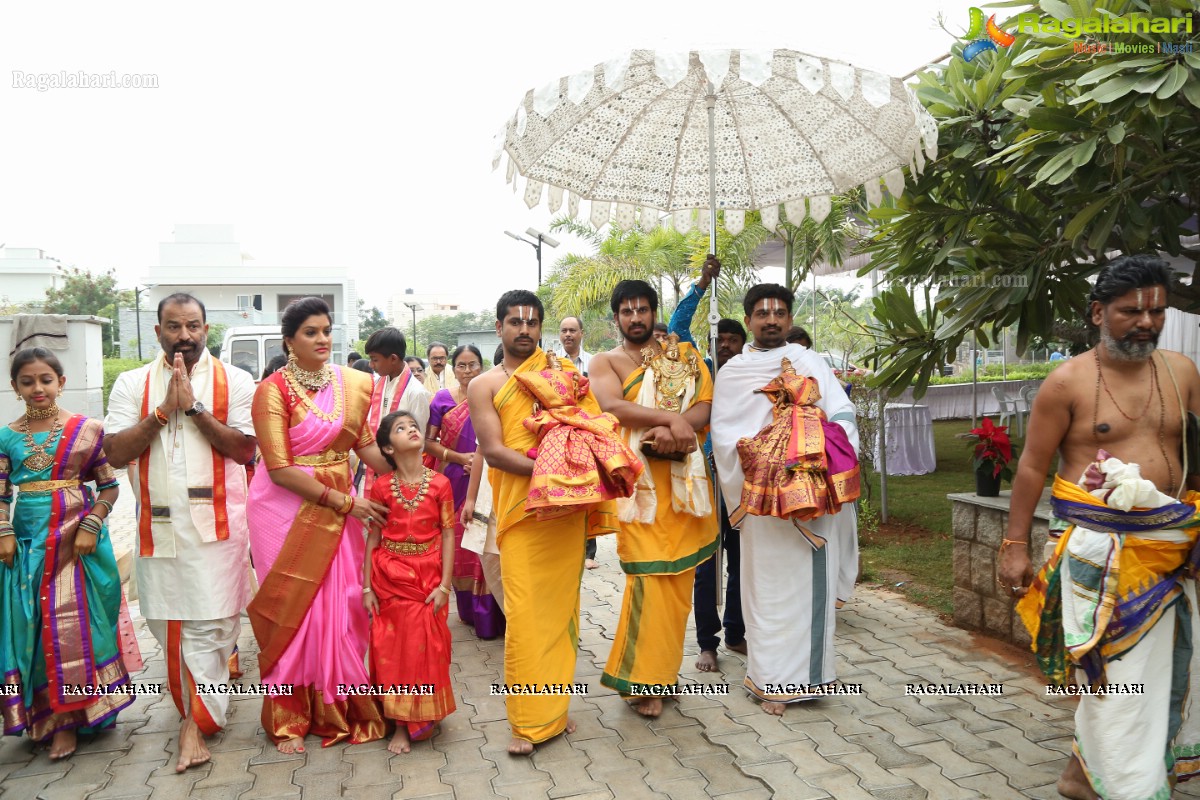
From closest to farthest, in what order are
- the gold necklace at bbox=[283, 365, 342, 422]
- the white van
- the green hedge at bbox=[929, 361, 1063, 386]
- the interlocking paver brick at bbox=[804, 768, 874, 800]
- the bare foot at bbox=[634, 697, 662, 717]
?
the interlocking paver brick at bbox=[804, 768, 874, 800] < the gold necklace at bbox=[283, 365, 342, 422] < the bare foot at bbox=[634, 697, 662, 717] < the white van < the green hedge at bbox=[929, 361, 1063, 386]

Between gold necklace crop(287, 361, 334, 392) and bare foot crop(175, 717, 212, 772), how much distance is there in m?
1.56

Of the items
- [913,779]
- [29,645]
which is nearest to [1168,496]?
[913,779]

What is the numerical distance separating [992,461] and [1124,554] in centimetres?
221

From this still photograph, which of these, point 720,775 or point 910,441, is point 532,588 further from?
point 910,441

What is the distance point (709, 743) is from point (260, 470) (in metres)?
2.39

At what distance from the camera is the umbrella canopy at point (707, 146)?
13.5 feet

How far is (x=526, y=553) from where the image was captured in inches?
143

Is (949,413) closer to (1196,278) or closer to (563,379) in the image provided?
(1196,278)

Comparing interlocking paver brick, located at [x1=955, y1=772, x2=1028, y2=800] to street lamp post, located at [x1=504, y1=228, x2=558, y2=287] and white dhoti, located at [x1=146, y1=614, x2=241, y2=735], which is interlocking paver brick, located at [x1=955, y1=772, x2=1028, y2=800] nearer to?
white dhoti, located at [x1=146, y1=614, x2=241, y2=735]

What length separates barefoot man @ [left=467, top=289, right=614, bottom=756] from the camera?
3604mm

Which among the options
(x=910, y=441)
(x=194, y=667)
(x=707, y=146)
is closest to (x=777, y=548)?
(x=707, y=146)

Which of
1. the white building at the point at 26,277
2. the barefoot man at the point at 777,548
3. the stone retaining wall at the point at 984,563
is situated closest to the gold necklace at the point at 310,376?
the barefoot man at the point at 777,548

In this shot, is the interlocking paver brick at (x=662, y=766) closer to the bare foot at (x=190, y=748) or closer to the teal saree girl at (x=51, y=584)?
the bare foot at (x=190, y=748)

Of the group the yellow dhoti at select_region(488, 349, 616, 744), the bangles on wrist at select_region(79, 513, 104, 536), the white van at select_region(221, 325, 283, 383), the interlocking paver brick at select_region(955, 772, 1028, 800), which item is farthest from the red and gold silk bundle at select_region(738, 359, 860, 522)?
the white van at select_region(221, 325, 283, 383)
